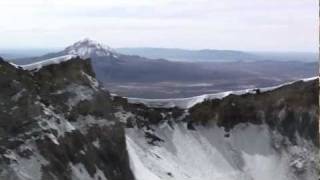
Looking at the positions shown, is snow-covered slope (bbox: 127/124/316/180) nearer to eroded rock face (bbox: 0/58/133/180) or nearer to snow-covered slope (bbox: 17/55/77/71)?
eroded rock face (bbox: 0/58/133/180)

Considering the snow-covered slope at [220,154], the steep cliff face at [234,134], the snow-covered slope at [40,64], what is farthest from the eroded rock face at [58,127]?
the steep cliff face at [234,134]

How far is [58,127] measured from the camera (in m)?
51.8

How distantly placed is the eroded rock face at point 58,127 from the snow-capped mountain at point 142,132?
0.09m

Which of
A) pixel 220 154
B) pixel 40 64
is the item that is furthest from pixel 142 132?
pixel 40 64

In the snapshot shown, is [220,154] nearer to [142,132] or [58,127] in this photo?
[142,132]

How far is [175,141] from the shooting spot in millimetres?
71438

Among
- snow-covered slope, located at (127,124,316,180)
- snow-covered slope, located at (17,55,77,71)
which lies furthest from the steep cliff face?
snow-covered slope, located at (17,55,77,71)

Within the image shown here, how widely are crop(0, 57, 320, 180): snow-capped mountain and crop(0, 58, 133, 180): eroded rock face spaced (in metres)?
0.09

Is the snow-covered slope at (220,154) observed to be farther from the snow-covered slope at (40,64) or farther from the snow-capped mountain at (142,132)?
the snow-covered slope at (40,64)

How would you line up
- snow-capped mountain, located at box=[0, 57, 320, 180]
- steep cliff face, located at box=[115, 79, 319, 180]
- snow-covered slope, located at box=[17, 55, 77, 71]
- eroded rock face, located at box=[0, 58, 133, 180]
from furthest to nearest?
steep cliff face, located at box=[115, 79, 319, 180]
snow-covered slope, located at box=[17, 55, 77, 71]
snow-capped mountain, located at box=[0, 57, 320, 180]
eroded rock face, located at box=[0, 58, 133, 180]

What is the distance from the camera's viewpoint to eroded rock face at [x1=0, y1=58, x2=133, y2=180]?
1857 inches

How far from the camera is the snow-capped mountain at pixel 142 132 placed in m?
48.5

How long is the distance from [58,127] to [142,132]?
1987cm

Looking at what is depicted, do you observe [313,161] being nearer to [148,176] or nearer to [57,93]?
[148,176]
